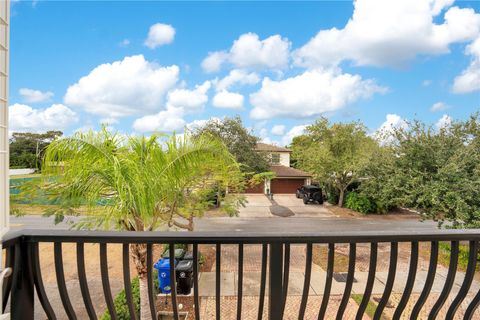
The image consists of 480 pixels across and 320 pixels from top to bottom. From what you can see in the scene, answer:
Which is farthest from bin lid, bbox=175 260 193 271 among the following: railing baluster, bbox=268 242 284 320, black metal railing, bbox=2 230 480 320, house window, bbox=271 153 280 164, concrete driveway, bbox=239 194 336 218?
house window, bbox=271 153 280 164

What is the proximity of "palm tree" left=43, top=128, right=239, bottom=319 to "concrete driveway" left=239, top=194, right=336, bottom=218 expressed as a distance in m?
10.7

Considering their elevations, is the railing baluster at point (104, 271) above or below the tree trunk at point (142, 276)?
above

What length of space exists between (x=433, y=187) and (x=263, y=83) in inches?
370

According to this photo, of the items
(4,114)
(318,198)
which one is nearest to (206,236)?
(4,114)

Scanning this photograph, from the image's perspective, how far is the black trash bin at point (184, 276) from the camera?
4.96 metres

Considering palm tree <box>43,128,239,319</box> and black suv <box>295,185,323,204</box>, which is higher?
palm tree <box>43,128,239,319</box>

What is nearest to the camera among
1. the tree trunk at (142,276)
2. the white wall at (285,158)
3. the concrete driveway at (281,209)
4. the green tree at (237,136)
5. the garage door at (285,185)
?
the tree trunk at (142,276)

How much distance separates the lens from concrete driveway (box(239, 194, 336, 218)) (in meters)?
13.7

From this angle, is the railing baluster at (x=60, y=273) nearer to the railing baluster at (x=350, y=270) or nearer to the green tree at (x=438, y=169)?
the railing baluster at (x=350, y=270)

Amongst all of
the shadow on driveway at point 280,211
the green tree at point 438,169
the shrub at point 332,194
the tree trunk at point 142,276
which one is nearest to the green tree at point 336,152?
the shrub at point 332,194

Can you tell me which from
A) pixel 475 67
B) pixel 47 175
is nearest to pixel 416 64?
pixel 475 67

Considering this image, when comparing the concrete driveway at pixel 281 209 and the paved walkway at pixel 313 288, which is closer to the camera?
the paved walkway at pixel 313 288

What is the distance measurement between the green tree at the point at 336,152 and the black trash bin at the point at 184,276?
35.2ft

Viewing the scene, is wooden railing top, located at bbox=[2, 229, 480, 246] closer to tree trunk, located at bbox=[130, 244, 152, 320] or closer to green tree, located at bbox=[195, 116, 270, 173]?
tree trunk, located at bbox=[130, 244, 152, 320]
